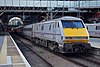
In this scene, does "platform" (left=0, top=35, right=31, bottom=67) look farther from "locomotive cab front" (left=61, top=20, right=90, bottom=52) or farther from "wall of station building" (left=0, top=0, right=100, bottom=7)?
"wall of station building" (left=0, top=0, right=100, bottom=7)

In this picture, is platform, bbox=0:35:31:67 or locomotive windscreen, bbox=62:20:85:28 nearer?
platform, bbox=0:35:31:67

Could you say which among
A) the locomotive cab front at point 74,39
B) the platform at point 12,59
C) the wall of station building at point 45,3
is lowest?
the platform at point 12,59

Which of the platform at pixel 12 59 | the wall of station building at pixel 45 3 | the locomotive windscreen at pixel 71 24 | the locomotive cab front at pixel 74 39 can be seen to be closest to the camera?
the platform at pixel 12 59

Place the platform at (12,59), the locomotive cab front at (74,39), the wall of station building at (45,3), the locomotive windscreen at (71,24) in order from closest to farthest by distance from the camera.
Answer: the platform at (12,59) → the locomotive cab front at (74,39) → the locomotive windscreen at (71,24) → the wall of station building at (45,3)

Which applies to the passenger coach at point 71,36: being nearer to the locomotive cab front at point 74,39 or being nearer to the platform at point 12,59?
the locomotive cab front at point 74,39

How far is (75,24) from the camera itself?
2225 cm

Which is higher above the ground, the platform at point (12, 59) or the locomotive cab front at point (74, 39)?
the locomotive cab front at point (74, 39)

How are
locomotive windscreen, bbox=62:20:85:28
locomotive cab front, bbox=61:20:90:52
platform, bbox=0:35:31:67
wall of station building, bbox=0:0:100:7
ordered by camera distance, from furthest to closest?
1. wall of station building, bbox=0:0:100:7
2. locomotive windscreen, bbox=62:20:85:28
3. locomotive cab front, bbox=61:20:90:52
4. platform, bbox=0:35:31:67

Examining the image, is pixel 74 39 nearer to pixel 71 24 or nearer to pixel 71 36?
pixel 71 36

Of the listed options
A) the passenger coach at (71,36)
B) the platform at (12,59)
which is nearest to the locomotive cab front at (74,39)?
the passenger coach at (71,36)

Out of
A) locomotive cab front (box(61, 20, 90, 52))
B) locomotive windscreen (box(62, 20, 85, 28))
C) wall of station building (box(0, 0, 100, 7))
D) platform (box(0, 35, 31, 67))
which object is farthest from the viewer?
wall of station building (box(0, 0, 100, 7))

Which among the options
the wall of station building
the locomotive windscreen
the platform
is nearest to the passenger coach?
the locomotive windscreen

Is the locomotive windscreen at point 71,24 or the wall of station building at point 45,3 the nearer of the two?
the locomotive windscreen at point 71,24

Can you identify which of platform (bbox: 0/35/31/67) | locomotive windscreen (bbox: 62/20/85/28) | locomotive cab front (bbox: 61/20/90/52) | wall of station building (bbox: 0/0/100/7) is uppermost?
wall of station building (bbox: 0/0/100/7)
